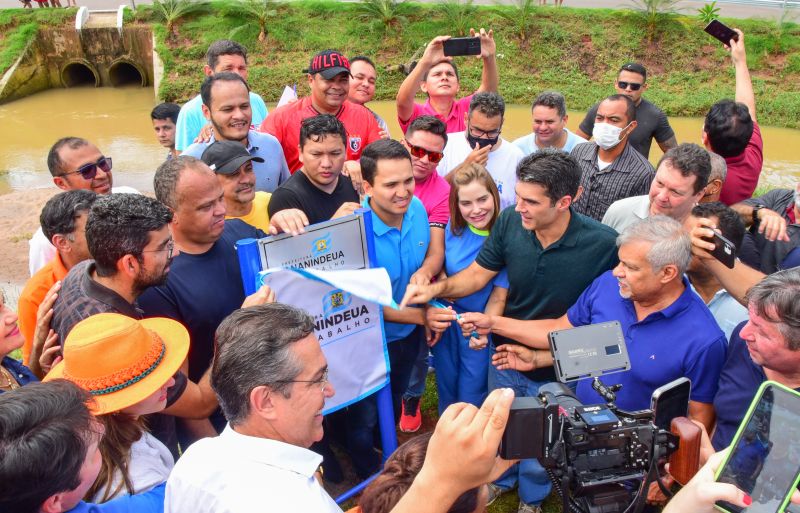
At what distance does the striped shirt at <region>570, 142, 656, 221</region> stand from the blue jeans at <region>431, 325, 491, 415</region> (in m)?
1.65

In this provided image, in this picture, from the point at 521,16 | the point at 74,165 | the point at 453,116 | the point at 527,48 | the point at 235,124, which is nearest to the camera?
the point at 74,165

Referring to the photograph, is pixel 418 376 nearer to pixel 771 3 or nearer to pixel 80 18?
pixel 80 18

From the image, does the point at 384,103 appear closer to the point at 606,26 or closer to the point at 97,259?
the point at 606,26

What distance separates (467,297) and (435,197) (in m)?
0.84

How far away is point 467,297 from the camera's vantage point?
3850 mm

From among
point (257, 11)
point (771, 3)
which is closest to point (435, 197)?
point (257, 11)

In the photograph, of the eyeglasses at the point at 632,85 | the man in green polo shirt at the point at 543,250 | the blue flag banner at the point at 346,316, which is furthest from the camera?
the eyeglasses at the point at 632,85

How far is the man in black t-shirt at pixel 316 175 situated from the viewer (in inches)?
148

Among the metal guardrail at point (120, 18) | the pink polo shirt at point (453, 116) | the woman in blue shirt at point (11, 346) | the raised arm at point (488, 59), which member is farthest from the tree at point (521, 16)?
the woman in blue shirt at point (11, 346)

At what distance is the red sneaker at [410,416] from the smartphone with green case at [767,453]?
112 inches

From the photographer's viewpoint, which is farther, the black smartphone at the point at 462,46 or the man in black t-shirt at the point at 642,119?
the man in black t-shirt at the point at 642,119

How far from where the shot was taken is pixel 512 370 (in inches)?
146

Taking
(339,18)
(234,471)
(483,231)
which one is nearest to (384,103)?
(339,18)

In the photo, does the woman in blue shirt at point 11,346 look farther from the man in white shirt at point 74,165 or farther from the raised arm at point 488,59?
the raised arm at point 488,59
